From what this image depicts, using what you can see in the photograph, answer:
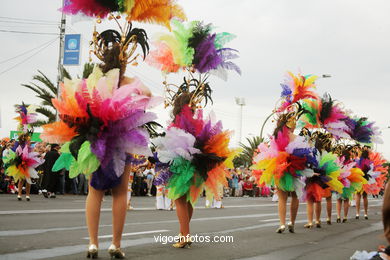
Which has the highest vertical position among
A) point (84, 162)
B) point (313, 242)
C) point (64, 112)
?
point (64, 112)

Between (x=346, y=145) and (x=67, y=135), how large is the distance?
10337 mm

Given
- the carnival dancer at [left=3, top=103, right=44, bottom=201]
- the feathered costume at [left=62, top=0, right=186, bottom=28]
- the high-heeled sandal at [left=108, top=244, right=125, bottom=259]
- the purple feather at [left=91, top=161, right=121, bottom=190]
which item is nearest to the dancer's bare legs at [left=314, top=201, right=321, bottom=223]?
the feathered costume at [left=62, top=0, right=186, bottom=28]

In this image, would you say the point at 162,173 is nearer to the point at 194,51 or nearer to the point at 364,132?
the point at 194,51

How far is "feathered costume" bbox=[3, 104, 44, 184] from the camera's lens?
1506 cm

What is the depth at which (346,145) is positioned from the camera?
542 inches

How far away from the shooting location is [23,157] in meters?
15.2

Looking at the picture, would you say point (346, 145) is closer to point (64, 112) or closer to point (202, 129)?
point (202, 129)

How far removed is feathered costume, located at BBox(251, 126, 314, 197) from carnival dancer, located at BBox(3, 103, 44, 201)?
8.46m

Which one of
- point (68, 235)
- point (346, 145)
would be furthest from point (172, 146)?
point (346, 145)

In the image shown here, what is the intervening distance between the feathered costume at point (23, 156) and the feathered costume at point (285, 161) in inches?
333

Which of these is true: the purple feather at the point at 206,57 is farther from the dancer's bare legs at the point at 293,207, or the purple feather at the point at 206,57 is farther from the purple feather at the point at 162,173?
the dancer's bare legs at the point at 293,207

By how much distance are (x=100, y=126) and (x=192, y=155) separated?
174 cm

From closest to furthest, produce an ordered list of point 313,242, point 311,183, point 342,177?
point 313,242
point 311,183
point 342,177

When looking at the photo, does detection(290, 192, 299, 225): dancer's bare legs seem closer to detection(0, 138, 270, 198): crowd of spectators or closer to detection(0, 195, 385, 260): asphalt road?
detection(0, 195, 385, 260): asphalt road
